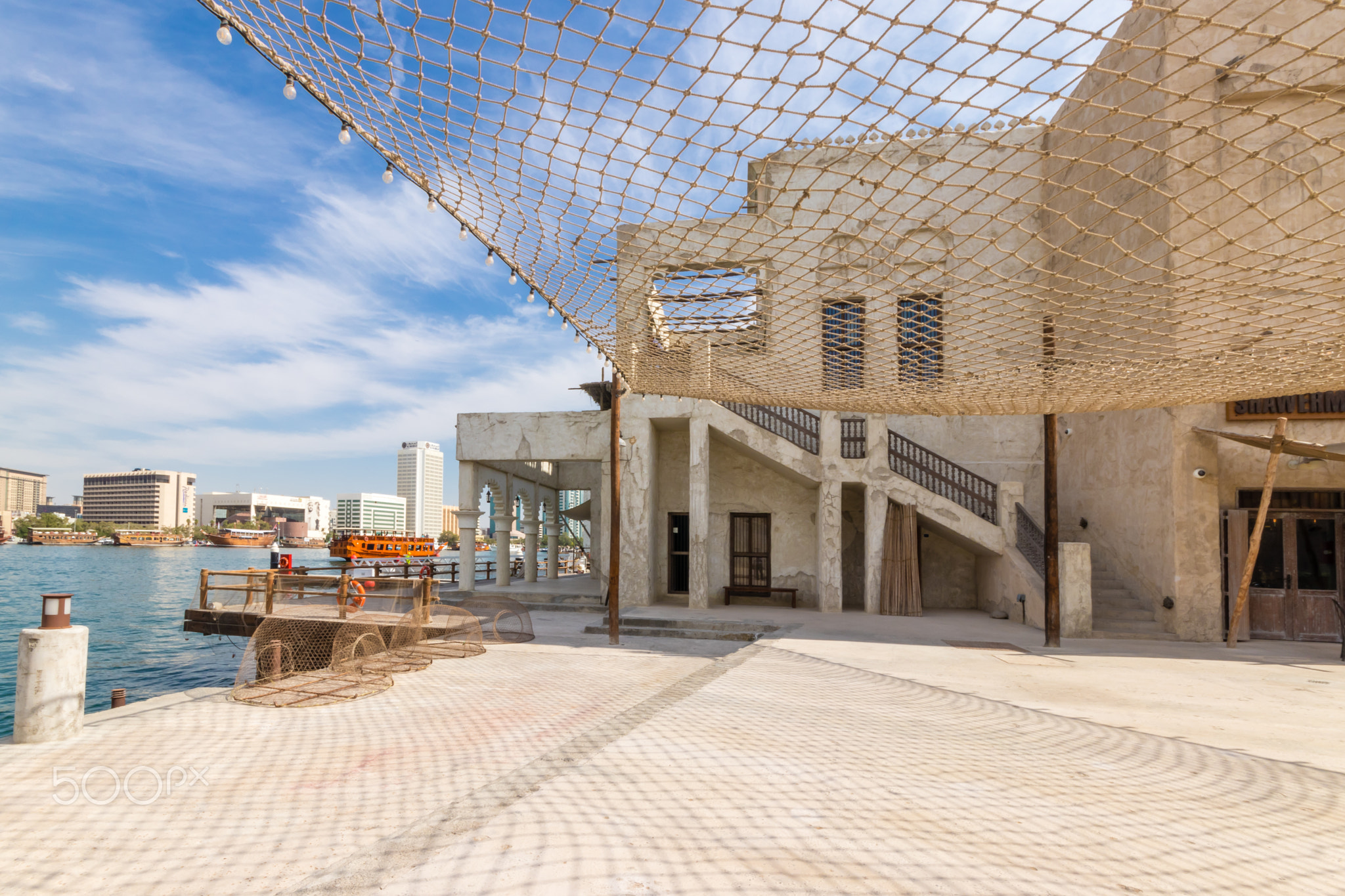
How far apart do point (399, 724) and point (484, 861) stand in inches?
101

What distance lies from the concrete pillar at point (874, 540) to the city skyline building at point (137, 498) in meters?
158

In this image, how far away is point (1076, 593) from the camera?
9984mm

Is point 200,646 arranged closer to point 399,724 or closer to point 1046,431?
point 399,724

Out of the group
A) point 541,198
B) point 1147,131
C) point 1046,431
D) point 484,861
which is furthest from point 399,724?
point 1147,131

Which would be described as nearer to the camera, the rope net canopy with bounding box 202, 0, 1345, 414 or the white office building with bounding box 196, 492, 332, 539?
the rope net canopy with bounding box 202, 0, 1345, 414

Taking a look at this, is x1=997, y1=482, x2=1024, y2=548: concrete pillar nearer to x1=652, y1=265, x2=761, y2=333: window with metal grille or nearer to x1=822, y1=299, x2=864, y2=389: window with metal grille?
x1=822, y1=299, x2=864, y2=389: window with metal grille

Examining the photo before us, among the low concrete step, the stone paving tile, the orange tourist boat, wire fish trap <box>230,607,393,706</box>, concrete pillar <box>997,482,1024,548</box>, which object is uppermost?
concrete pillar <box>997,482,1024,548</box>

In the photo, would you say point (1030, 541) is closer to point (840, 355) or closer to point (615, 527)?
point (840, 355)

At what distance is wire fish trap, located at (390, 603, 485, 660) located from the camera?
7891mm

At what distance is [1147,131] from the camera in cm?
977

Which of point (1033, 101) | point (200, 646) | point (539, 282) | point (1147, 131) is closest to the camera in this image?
point (1033, 101)

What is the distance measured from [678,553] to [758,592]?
2.11 metres

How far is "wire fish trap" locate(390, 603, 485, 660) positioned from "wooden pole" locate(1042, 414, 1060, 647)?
7225 mm

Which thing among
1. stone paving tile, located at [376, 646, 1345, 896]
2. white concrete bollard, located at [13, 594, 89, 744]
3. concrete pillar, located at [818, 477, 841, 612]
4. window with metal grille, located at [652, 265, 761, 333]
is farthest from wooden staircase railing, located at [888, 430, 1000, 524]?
white concrete bollard, located at [13, 594, 89, 744]
